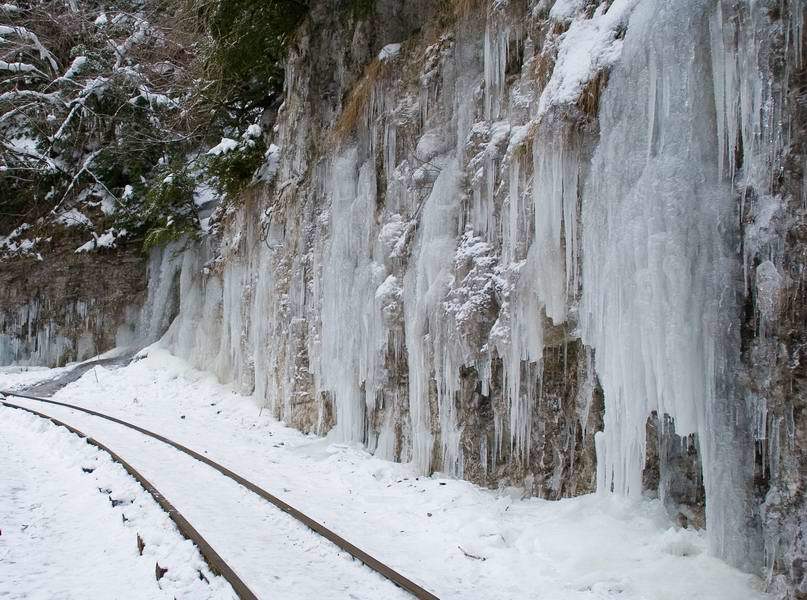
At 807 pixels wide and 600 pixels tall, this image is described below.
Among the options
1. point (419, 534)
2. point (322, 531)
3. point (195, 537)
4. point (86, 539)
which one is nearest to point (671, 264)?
point (419, 534)

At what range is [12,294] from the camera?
26.4 metres

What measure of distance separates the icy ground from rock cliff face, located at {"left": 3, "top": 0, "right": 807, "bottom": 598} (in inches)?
13.7

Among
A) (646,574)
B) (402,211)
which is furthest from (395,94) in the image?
(646,574)

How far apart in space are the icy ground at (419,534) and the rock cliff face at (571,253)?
347mm

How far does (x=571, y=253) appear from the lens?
6699mm

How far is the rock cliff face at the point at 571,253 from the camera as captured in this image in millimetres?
4801

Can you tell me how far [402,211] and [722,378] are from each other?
622cm

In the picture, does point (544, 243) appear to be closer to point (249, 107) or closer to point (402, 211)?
point (402, 211)

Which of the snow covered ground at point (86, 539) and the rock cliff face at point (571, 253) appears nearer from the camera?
the rock cliff face at point (571, 253)

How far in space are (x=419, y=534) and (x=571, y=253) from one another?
3432mm

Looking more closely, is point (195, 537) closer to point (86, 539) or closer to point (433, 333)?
point (86, 539)

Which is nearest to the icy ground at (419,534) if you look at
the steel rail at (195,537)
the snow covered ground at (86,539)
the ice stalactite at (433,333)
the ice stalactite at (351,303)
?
the snow covered ground at (86,539)

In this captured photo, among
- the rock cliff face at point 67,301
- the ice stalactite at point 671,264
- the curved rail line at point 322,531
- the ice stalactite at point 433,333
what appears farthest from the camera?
the rock cliff face at point 67,301

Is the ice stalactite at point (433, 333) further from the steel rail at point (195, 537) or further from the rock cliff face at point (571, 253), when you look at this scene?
the steel rail at point (195, 537)
